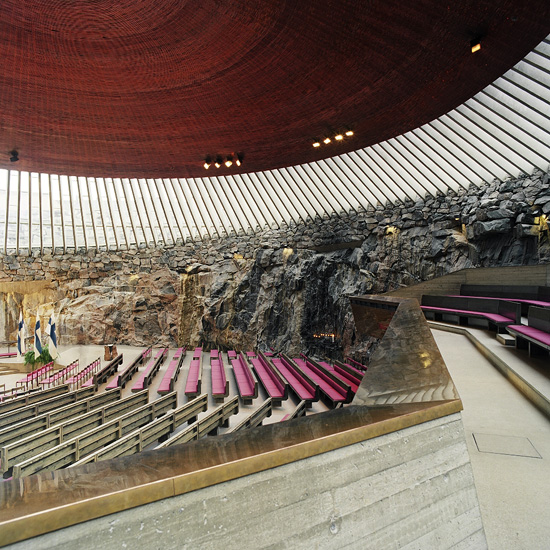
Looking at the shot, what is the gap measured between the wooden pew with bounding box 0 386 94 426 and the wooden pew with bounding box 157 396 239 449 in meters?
3.18

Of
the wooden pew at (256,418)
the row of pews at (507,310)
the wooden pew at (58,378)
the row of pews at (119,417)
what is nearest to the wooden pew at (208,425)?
the row of pews at (119,417)

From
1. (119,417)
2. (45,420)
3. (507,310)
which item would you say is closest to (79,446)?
(119,417)

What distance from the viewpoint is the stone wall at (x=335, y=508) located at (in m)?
1.09

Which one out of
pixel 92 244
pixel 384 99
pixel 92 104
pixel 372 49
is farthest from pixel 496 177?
pixel 92 244

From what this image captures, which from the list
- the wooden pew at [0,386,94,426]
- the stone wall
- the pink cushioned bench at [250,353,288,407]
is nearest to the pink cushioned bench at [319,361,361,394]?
the pink cushioned bench at [250,353,288,407]

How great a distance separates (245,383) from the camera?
9.45 m

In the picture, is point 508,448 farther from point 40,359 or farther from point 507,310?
point 40,359

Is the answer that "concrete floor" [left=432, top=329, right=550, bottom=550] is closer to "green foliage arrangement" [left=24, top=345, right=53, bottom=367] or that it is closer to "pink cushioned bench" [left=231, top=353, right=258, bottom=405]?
"pink cushioned bench" [left=231, top=353, right=258, bottom=405]

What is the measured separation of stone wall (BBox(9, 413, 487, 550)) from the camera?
1.09 metres

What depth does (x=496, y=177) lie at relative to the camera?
13453mm

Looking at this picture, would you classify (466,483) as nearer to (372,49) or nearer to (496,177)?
(372,49)

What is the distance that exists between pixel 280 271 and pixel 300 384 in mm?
10222

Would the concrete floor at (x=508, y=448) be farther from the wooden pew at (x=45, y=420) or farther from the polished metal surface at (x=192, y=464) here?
the wooden pew at (x=45, y=420)

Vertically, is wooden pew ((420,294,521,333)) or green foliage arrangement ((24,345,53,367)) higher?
green foliage arrangement ((24,345,53,367))
